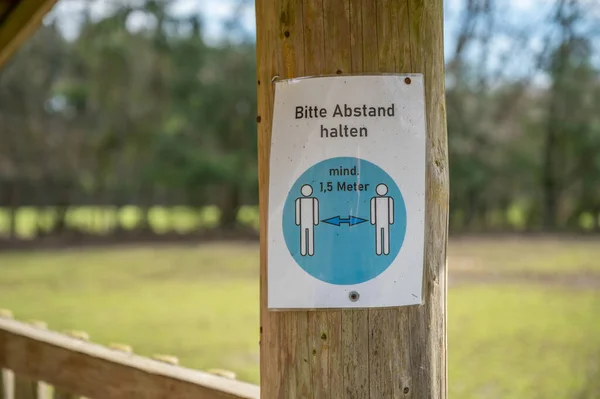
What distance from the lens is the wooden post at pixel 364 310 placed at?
1.48 metres

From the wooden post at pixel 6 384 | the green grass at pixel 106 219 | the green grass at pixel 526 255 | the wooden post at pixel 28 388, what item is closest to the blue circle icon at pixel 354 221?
the wooden post at pixel 28 388

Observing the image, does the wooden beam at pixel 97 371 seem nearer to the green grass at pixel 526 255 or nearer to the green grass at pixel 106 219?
the green grass at pixel 526 255

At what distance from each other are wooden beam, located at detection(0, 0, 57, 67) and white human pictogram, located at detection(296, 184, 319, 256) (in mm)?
1640

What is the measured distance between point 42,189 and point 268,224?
18.9 m

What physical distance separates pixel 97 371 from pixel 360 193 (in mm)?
1253

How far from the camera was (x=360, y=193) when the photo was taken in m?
1.50

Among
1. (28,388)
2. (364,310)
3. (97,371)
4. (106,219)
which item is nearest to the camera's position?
(364,310)

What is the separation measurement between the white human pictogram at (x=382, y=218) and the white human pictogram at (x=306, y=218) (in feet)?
0.39

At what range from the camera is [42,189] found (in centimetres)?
1930

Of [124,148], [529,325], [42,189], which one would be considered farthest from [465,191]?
[529,325]

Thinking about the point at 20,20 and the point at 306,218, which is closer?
the point at 306,218

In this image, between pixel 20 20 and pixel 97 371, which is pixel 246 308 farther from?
pixel 97 371

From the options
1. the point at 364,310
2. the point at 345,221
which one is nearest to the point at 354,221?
the point at 345,221

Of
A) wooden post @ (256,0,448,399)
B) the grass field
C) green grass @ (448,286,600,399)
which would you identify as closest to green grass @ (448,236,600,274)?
the grass field
